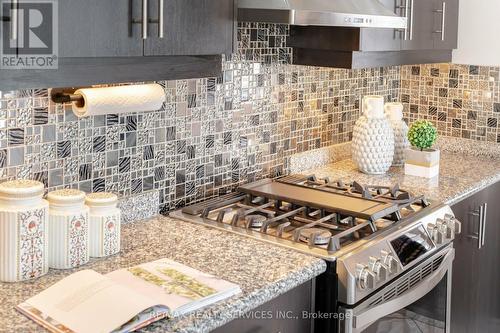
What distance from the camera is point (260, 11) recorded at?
7.03ft

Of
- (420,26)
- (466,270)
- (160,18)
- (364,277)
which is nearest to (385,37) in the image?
(420,26)

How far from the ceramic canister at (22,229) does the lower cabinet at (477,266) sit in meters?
1.70

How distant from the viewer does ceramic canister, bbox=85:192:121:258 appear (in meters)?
1.92

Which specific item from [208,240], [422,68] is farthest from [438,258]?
[422,68]

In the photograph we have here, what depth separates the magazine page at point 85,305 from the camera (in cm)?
147

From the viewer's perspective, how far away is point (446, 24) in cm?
333

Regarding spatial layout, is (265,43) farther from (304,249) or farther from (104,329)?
(104,329)

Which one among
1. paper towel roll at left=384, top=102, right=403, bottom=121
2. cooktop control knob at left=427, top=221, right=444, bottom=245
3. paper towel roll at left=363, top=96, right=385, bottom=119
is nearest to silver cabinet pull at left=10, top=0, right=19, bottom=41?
cooktop control knob at left=427, top=221, right=444, bottom=245

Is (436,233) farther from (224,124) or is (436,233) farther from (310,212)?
(224,124)

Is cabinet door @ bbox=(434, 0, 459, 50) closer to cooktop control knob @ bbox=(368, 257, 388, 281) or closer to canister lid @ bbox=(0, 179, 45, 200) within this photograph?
cooktop control knob @ bbox=(368, 257, 388, 281)

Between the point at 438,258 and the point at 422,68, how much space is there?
5.10ft

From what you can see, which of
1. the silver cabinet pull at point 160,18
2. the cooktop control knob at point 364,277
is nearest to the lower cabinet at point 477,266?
the cooktop control knob at point 364,277

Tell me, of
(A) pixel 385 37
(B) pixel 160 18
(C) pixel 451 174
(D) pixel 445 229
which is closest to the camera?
(B) pixel 160 18

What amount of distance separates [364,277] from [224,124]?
0.91 meters
